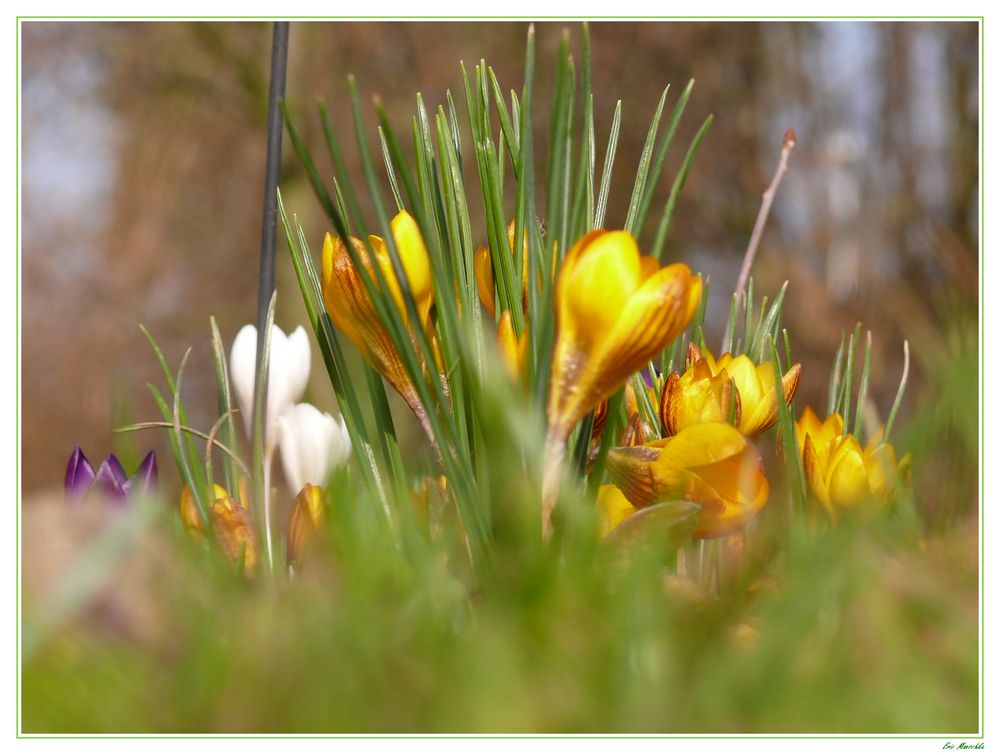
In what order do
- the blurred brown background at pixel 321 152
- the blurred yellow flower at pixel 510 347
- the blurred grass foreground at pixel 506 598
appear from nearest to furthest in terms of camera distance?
the blurred grass foreground at pixel 506 598 < the blurred yellow flower at pixel 510 347 < the blurred brown background at pixel 321 152

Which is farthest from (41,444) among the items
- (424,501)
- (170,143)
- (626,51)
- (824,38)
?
(424,501)

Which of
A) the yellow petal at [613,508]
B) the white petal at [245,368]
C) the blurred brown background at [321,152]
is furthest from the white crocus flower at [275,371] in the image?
the blurred brown background at [321,152]

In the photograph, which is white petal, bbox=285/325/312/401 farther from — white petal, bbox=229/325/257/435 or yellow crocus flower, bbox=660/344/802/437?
yellow crocus flower, bbox=660/344/802/437

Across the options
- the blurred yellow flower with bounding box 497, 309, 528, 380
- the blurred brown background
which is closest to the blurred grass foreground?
the blurred yellow flower with bounding box 497, 309, 528, 380

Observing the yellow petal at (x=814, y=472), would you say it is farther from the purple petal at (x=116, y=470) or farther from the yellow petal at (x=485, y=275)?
the purple petal at (x=116, y=470)

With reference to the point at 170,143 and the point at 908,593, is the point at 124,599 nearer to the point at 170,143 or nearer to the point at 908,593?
the point at 908,593

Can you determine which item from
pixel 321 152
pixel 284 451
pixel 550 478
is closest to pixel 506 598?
pixel 550 478
